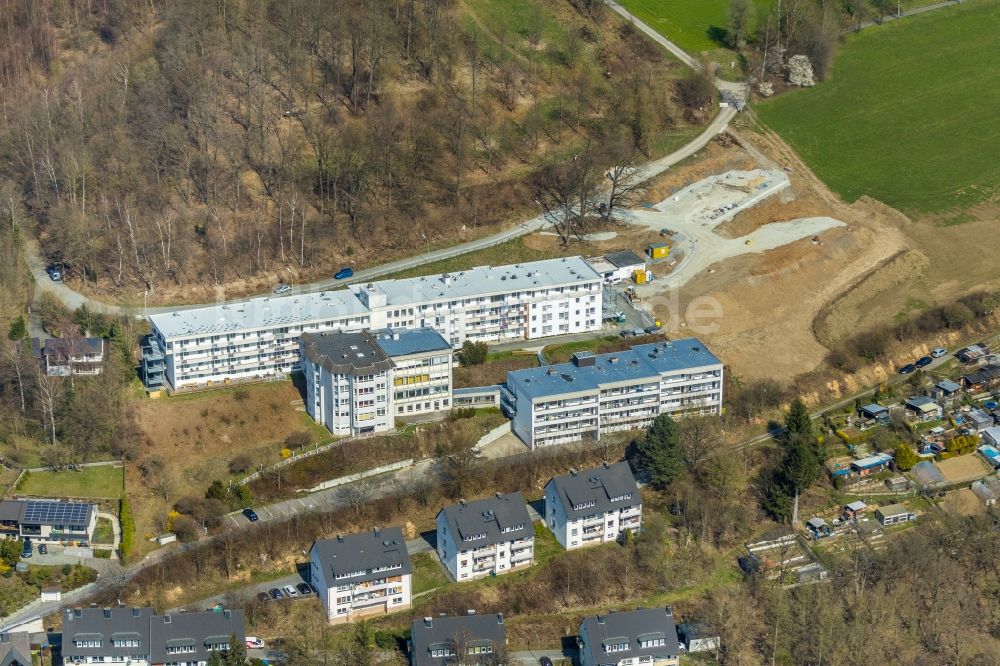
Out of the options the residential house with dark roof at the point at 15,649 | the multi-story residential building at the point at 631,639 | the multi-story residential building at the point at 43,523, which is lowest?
the multi-story residential building at the point at 631,639

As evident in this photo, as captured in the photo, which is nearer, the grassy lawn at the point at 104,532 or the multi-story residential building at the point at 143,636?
the multi-story residential building at the point at 143,636

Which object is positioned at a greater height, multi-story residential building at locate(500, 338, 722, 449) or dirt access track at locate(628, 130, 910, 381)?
dirt access track at locate(628, 130, 910, 381)

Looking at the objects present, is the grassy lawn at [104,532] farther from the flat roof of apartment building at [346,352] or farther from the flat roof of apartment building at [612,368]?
the flat roof of apartment building at [612,368]

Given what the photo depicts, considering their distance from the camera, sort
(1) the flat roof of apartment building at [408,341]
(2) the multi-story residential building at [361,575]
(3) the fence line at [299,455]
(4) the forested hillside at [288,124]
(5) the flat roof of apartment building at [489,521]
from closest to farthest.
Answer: (2) the multi-story residential building at [361,575] < (5) the flat roof of apartment building at [489,521] < (3) the fence line at [299,455] < (1) the flat roof of apartment building at [408,341] < (4) the forested hillside at [288,124]

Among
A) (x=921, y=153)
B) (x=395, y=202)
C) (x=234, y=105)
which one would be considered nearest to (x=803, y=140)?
(x=921, y=153)

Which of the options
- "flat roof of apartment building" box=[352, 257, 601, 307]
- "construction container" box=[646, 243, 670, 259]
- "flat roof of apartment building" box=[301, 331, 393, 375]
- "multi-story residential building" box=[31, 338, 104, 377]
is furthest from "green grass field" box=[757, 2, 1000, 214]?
"multi-story residential building" box=[31, 338, 104, 377]

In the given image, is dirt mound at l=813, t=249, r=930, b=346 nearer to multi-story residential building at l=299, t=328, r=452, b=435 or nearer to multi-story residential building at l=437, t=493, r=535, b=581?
multi-story residential building at l=299, t=328, r=452, b=435

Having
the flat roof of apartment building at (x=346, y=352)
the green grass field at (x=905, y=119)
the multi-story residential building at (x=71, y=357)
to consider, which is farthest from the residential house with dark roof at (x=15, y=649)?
the green grass field at (x=905, y=119)

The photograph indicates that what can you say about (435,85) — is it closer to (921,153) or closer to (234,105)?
(234,105)
